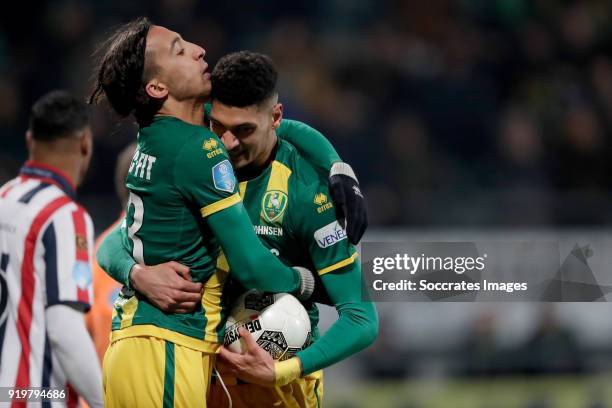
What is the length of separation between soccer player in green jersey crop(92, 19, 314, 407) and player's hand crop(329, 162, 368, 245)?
0.89ft

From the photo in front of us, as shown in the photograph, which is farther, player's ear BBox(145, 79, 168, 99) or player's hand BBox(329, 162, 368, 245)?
player's hand BBox(329, 162, 368, 245)

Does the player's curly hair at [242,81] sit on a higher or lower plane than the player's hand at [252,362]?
higher

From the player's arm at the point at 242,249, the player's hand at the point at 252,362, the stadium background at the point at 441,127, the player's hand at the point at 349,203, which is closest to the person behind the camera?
the player's arm at the point at 242,249

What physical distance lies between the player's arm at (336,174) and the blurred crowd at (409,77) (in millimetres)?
4422

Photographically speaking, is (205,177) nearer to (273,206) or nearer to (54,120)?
(273,206)

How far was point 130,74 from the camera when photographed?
3549 mm

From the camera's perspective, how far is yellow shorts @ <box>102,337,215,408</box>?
3.43 m

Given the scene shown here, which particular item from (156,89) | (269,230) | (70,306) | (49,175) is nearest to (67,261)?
(70,306)

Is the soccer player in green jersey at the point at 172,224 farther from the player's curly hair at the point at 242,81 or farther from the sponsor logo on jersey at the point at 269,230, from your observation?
the sponsor logo on jersey at the point at 269,230

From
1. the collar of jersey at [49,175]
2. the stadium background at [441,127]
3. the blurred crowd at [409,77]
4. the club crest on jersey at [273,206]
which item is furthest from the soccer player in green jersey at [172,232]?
the blurred crowd at [409,77]

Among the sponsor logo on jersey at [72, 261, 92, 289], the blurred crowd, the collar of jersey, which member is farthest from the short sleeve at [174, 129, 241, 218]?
the blurred crowd

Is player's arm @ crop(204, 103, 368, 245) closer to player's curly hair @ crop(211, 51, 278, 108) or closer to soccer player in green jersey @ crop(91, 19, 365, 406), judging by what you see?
player's curly hair @ crop(211, 51, 278, 108)

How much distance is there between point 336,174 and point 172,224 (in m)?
0.73

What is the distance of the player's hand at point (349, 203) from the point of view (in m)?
3.69
